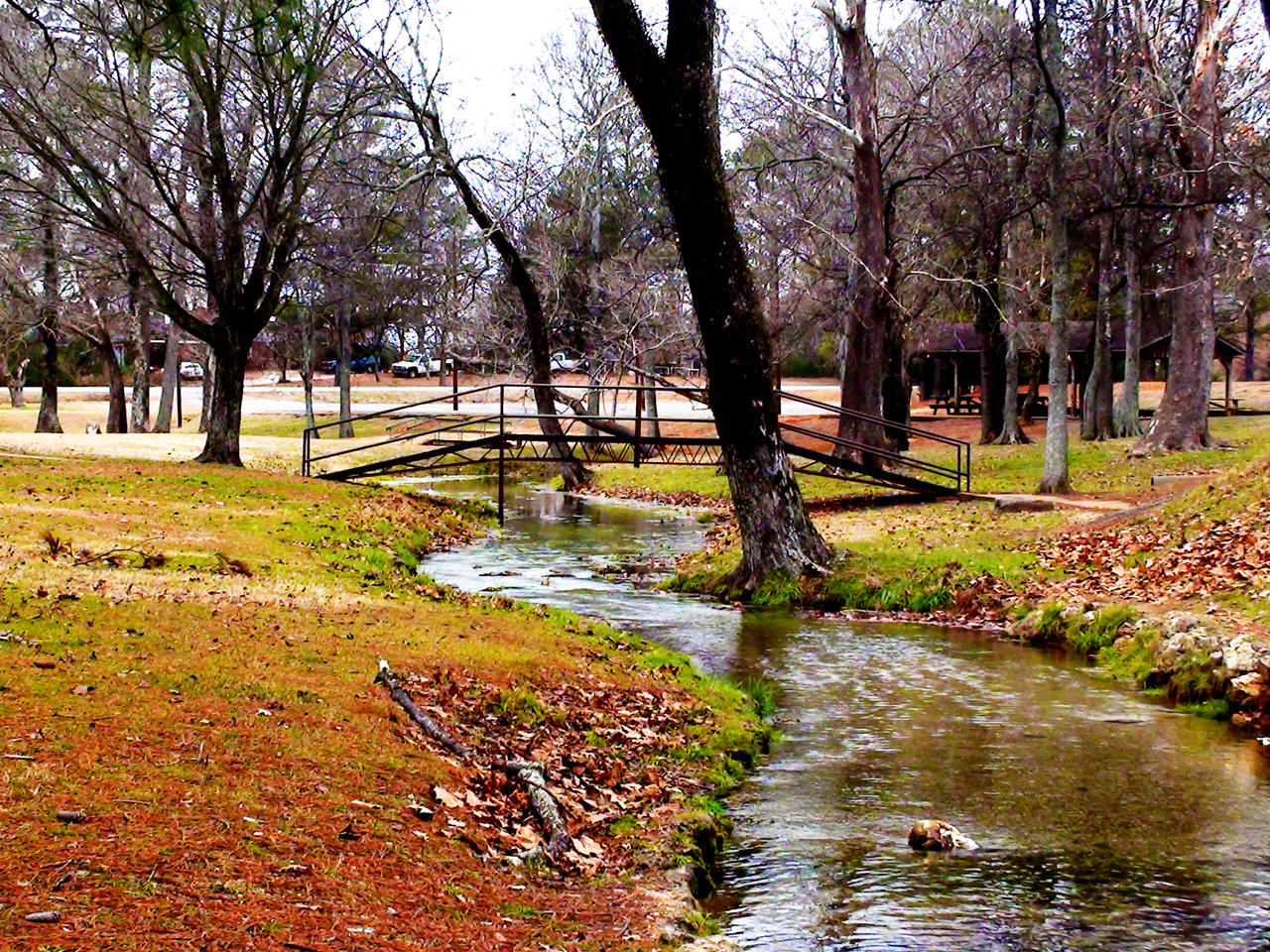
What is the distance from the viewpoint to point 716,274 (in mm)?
17328

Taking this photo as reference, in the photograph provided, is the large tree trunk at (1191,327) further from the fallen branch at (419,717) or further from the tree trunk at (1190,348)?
the fallen branch at (419,717)

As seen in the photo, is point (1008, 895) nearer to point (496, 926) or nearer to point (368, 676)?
point (496, 926)

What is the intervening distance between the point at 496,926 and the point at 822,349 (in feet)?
220

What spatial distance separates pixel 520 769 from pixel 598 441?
20.8m

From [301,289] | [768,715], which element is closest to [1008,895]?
[768,715]

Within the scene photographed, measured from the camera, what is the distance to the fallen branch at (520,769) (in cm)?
729

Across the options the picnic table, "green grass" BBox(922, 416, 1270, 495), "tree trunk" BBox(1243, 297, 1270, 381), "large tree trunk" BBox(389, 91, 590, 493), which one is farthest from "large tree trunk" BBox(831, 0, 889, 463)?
"tree trunk" BBox(1243, 297, 1270, 381)

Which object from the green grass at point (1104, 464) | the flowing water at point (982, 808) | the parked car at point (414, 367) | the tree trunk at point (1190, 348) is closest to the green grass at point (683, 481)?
the green grass at point (1104, 464)

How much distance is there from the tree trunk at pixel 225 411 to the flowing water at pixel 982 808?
17.2 metres

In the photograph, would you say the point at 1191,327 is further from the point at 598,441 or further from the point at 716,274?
the point at 716,274

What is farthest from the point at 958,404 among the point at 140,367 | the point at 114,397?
the point at 114,397

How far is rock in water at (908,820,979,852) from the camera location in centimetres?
817

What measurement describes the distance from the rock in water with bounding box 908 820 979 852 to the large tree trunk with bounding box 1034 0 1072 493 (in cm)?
1820

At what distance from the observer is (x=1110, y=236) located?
39.9 m
